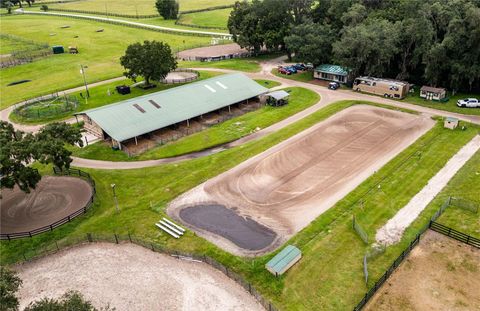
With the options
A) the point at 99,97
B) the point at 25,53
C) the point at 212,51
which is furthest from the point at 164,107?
the point at 25,53

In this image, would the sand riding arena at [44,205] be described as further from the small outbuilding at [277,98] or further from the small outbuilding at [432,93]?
the small outbuilding at [432,93]

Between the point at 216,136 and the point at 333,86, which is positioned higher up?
the point at 333,86

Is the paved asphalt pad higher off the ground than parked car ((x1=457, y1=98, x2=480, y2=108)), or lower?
lower

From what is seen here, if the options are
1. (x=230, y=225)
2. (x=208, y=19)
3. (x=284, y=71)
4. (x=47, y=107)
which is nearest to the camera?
(x=230, y=225)

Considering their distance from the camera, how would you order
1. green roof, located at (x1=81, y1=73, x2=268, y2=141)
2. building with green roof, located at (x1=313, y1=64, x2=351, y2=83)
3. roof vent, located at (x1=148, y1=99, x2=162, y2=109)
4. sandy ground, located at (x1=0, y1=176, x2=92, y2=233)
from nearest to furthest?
1. sandy ground, located at (x1=0, y1=176, x2=92, y2=233)
2. green roof, located at (x1=81, y1=73, x2=268, y2=141)
3. roof vent, located at (x1=148, y1=99, x2=162, y2=109)
4. building with green roof, located at (x1=313, y1=64, x2=351, y2=83)

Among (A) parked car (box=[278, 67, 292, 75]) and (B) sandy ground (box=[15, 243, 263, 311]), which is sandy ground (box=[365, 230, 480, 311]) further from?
(A) parked car (box=[278, 67, 292, 75])

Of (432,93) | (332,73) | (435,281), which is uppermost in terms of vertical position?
(332,73)

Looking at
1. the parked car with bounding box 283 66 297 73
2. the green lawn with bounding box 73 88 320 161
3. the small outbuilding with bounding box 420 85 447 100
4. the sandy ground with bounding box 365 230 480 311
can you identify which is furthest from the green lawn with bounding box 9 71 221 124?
the sandy ground with bounding box 365 230 480 311

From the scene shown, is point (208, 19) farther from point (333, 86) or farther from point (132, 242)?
point (132, 242)
